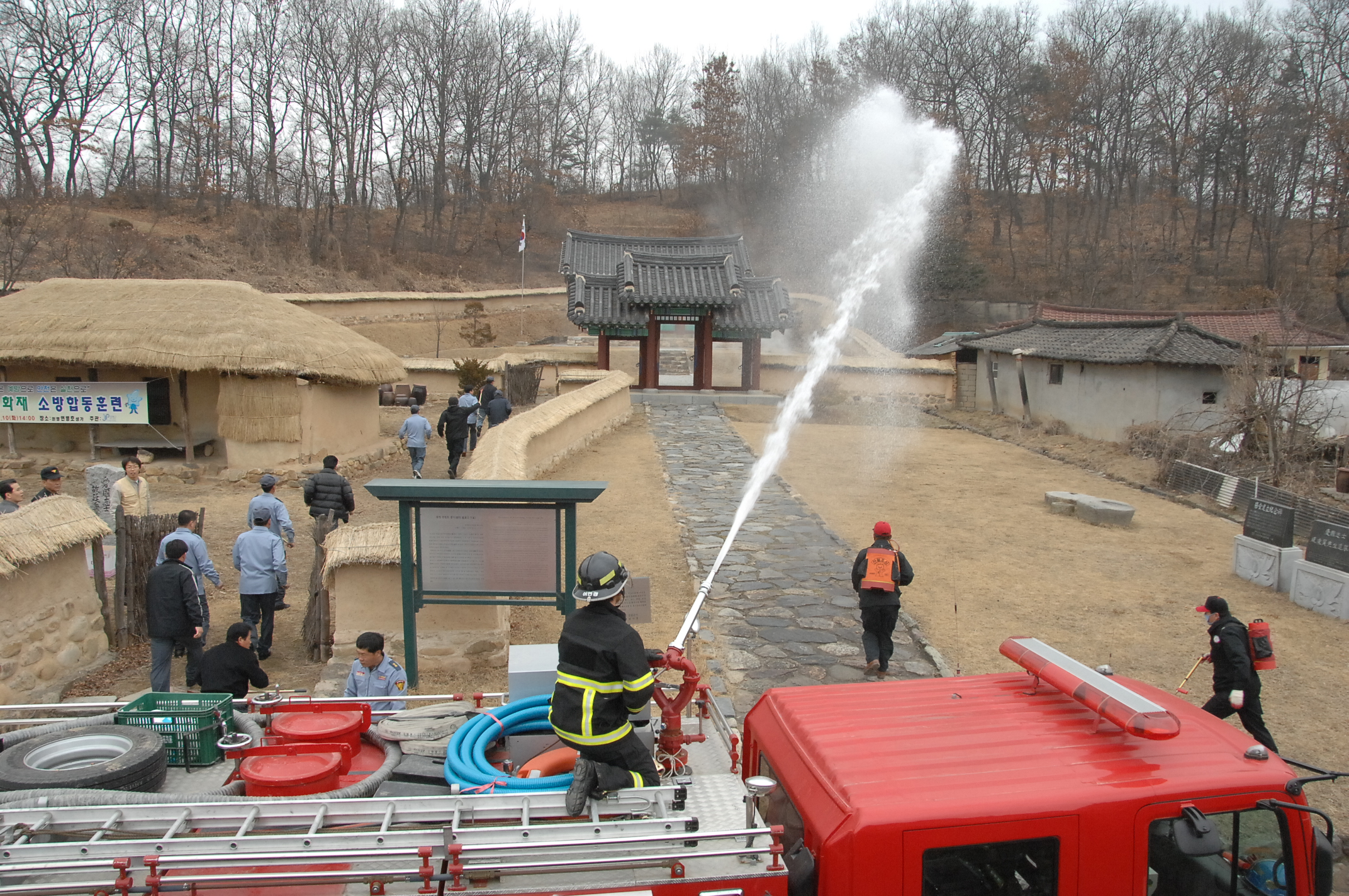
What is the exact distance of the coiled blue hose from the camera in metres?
3.81

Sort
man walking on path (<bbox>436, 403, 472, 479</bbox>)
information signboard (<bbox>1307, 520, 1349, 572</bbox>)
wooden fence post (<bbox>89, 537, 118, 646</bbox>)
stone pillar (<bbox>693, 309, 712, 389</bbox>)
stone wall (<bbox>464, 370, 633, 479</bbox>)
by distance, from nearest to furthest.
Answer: wooden fence post (<bbox>89, 537, 118, 646</bbox>), information signboard (<bbox>1307, 520, 1349, 572</bbox>), stone wall (<bbox>464, 370, 633, 479</bbox>), man walking on path (<bbox>436, 403, 472, 479</bbox>), stone pillar (<bbox>693, 309, 712, 389</bbox>)

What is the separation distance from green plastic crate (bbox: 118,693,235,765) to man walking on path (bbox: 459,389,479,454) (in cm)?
1116

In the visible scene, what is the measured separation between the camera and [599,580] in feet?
12.6

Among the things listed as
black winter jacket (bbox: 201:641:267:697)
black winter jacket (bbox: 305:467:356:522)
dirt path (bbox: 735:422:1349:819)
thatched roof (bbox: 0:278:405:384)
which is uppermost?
thatched roof (bbox: 0:278:405:384)

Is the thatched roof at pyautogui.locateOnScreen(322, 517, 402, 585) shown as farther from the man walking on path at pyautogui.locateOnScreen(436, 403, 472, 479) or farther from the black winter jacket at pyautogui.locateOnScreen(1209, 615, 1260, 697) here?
the man walking on path at pyautogui.locateOnScreen(436, 403, 472, 479)

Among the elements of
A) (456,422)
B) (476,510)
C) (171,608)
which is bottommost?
(171,608)

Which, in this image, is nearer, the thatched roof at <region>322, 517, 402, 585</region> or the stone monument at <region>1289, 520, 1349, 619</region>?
the thatched roof at <region>322, 517, 402, 585</region>

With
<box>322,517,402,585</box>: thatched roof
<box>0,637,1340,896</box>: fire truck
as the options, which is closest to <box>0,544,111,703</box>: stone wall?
<box>322,517,402,585</box>: thatched roof

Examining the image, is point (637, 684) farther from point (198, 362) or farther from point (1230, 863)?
point (198, 362)

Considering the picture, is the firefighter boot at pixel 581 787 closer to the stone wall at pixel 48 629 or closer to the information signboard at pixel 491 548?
the information signboard at pixel 491 548

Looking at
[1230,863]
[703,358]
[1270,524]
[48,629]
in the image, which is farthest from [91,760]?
[703,358]

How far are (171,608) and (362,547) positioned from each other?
1555mm

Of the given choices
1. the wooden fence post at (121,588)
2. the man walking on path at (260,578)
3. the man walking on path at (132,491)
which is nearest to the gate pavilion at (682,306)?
the man walking on path at (132,491)

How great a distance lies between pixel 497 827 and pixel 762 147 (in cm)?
7141
